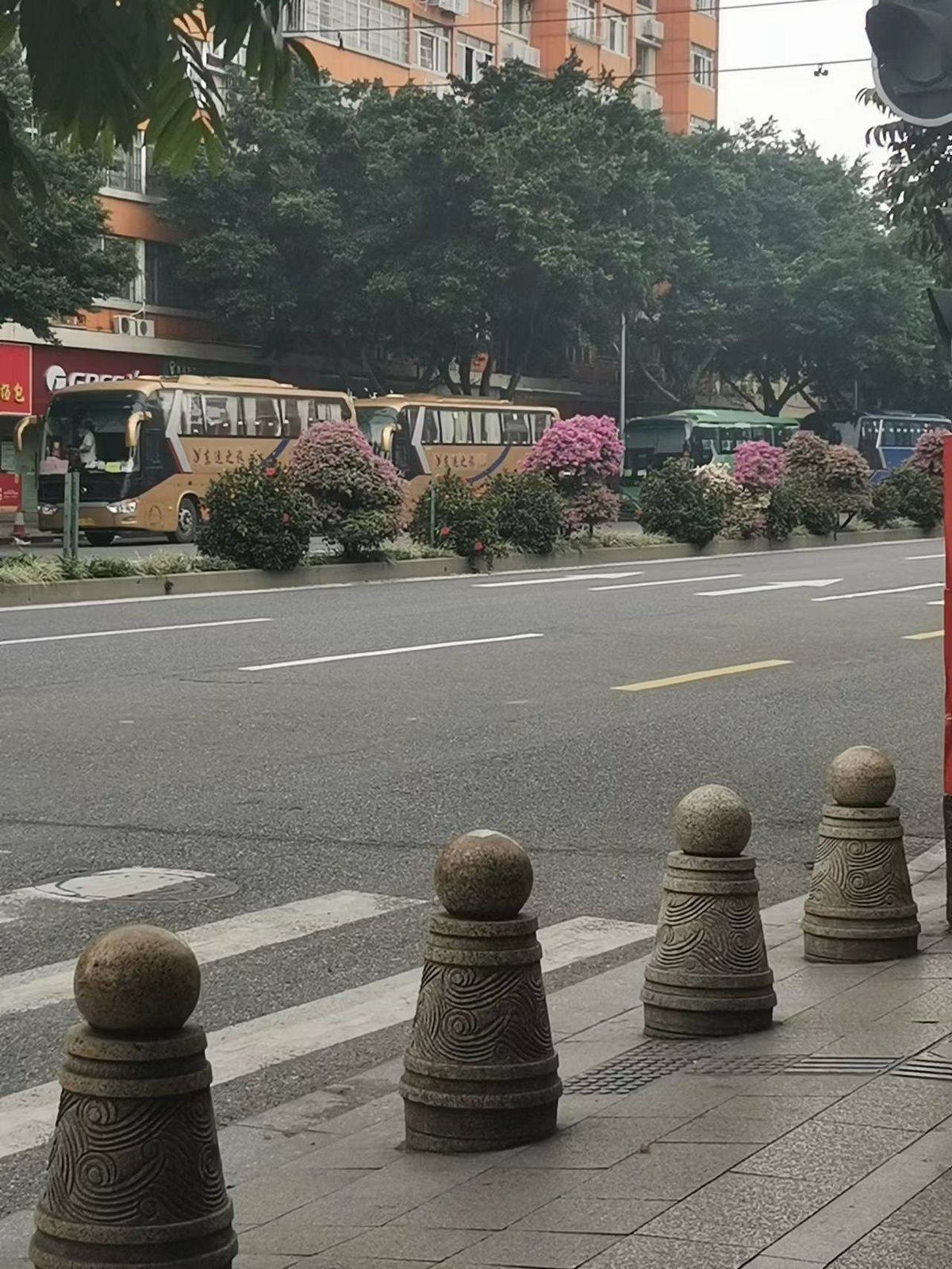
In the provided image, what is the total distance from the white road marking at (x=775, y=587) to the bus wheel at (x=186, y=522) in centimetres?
1557

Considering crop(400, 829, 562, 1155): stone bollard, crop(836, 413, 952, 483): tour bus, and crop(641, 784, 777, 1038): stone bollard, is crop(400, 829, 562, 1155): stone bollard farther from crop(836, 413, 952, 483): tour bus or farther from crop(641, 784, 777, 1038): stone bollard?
crop(836, 413, 952, 483): tour bus

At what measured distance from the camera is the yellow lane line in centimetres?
1376

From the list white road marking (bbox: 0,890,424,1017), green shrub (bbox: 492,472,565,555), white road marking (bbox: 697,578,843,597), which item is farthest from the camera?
green shrub (bbox: 492,472,565,555)

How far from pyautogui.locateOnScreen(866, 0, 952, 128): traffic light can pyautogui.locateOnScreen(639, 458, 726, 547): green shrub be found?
95.6ft

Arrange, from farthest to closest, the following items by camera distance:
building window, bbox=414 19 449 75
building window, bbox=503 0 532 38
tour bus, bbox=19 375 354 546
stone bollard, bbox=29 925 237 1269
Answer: building window, bbox=503 0 532 38, building window, bbox=414 19 449 75, tour bus, bbox=19 375 354 546, stone bollard, bbox=29 925 237 1269

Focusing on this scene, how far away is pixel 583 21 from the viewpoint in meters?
68.2

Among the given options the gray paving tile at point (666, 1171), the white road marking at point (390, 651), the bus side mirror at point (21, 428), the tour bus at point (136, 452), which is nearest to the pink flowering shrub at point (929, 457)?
the tour bus at point (136, 452)

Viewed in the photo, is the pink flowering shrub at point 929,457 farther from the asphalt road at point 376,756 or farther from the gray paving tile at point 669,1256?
the gray paving tile at point 669,1256

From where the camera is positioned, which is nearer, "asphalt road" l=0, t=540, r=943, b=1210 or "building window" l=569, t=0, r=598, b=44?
"asphalt road" l=0, t=540, r=943, b=1210

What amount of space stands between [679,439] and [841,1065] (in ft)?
169

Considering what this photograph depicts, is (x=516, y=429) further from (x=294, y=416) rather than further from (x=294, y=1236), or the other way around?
(x=294, y=1236)

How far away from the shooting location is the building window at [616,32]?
6975cm

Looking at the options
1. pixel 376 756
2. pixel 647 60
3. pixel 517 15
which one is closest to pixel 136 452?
pixel 376 756

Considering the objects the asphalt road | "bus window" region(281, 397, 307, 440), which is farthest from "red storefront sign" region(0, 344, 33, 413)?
the asphalt road
